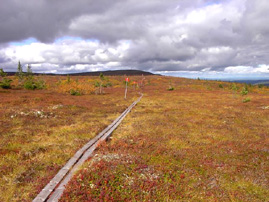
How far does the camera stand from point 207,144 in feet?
38.8

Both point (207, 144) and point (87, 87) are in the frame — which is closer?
point (207, 144)

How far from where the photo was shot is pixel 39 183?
6.72 meters

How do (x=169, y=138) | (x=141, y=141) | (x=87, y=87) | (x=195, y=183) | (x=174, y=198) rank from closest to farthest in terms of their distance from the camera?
(x=174, y=198), (x=195, y=183), (x=141, y=141), (x=169, y=138), (x=87, y=87)

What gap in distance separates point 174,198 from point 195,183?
4.55ft

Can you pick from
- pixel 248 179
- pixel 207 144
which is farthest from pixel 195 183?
pixel 207 144

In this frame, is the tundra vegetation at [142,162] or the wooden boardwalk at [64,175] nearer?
the wooden boardwalk at [64,175]

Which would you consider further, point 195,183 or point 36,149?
point 36,149

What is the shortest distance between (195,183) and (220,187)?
93 centimetres

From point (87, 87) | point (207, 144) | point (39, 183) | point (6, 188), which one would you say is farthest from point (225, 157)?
point (87, 87)

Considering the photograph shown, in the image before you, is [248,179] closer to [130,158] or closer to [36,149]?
[130,158]

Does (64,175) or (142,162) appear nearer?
(64,175)

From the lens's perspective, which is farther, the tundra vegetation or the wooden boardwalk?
the tundra vegetation

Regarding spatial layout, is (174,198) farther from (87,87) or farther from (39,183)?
(87,87)

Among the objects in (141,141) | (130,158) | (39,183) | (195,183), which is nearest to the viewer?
Result: (39,183)
